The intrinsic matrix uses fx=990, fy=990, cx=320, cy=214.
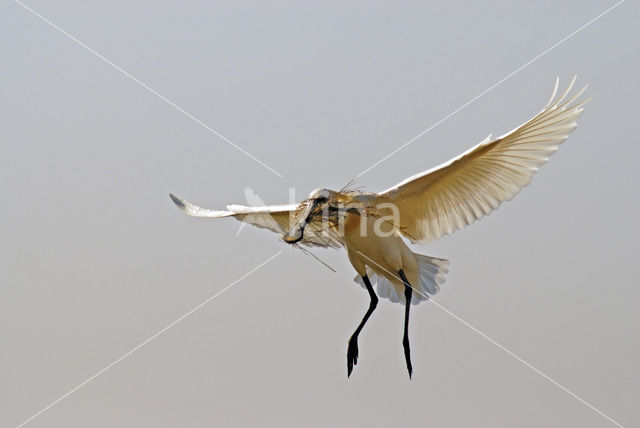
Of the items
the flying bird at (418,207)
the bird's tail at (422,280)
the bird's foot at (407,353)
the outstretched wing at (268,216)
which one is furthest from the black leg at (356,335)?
the outstretched wing at (268,216)

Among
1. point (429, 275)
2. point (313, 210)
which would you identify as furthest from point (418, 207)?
point (313, 210)

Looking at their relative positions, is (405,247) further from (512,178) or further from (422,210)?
(512,178)

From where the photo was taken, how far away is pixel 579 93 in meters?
6.86

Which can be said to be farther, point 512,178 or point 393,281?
point 393,281

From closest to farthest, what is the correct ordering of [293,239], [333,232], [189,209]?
[293,239]
[333,232]
[189,209]

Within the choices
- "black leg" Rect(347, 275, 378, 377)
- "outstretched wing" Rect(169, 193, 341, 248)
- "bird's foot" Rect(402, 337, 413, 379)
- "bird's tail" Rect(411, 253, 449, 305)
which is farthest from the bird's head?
"bird's tail" Rect(411, 253, 449, 305)

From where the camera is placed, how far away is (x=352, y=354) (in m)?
7.16

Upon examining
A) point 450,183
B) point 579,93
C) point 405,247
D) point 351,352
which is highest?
point 579,93

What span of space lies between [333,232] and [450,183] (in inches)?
37.6

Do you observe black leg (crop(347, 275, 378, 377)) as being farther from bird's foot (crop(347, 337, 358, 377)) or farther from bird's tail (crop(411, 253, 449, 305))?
bird's tail (crop(411, 253, 449, 305))

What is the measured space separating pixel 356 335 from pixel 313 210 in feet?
3.56

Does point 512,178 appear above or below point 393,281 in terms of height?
above

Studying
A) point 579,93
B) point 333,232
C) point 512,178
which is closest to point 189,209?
point 333,232

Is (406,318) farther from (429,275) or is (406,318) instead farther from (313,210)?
(313,210)
